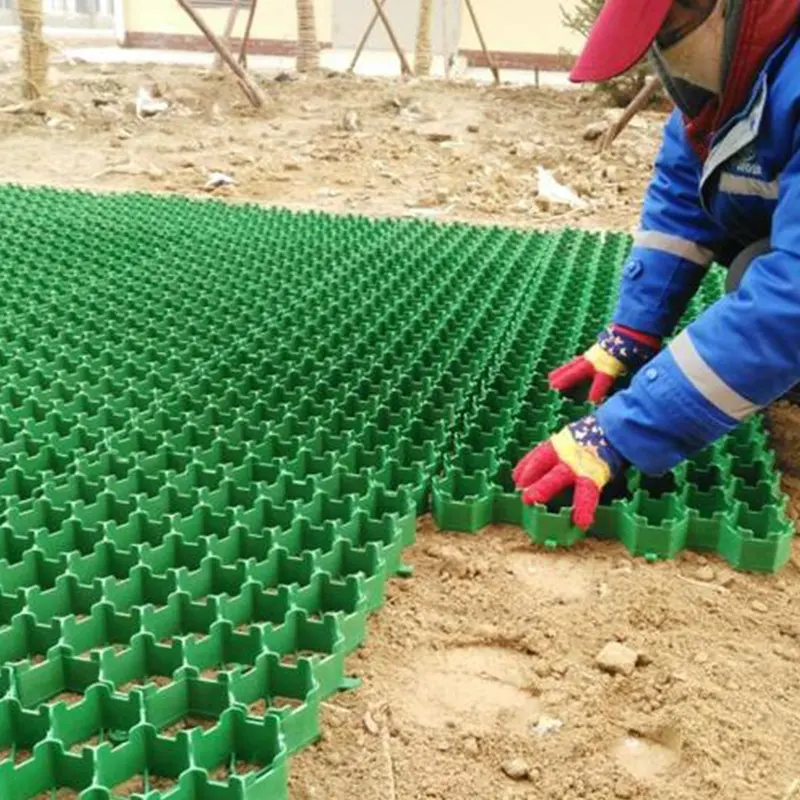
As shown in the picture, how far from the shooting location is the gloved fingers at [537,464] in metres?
2.37

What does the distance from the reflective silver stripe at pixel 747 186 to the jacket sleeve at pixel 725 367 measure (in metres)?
0.13

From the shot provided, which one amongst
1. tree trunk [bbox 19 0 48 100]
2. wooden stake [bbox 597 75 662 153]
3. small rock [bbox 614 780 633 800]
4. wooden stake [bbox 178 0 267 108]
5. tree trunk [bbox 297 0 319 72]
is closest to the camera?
small rock [bbox 614 780 633 800]

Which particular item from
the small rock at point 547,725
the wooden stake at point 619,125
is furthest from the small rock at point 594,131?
the small rock at point 547,725

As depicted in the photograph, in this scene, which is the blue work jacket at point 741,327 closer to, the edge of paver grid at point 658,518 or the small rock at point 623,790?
the edge of paver grid at point 658,518

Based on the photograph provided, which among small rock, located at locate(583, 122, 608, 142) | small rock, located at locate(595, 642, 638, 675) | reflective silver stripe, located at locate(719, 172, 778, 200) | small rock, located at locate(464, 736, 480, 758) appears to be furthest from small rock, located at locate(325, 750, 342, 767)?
small rock, located at locate(583, 122, 608, 142)

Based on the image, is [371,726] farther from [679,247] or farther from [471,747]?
[679,247]

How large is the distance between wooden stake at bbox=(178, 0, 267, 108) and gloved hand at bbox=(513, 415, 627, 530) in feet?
26.0

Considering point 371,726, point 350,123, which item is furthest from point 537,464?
point 350,123

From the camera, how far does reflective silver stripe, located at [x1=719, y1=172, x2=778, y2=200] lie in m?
2.28

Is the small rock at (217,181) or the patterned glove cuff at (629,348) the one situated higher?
the patterned glove cuff at (629,348)

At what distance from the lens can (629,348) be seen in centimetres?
297

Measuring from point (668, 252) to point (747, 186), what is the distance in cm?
59

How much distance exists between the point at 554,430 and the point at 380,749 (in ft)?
4.09

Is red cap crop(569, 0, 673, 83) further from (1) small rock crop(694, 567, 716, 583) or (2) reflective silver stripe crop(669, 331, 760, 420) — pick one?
(1) small rock crop(694, 567, 716, 583)
